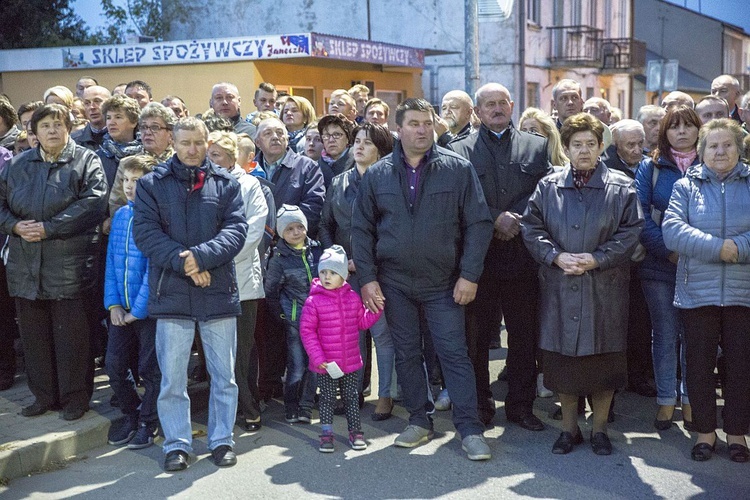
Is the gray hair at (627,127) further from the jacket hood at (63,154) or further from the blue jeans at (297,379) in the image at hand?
the jacket hood at (63,154)

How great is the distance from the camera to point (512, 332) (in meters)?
6.79

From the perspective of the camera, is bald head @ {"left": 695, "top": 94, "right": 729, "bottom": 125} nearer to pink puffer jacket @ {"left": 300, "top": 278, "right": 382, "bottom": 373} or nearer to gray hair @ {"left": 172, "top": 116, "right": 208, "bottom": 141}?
pink puffer jacket @ {"left": 300, "top": 278, "right": 382, "bottom": 373}

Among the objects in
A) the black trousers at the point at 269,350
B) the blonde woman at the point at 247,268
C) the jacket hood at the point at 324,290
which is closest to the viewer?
the jacket hood at the point at 324,290

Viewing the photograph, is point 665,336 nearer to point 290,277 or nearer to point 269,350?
point 290,277

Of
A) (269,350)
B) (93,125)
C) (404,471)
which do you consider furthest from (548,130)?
(93,125)

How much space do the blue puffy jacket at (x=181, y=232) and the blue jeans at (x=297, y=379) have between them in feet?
3.77

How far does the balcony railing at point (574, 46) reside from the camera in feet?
104

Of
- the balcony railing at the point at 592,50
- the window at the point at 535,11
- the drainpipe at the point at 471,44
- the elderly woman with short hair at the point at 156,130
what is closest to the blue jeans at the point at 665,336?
the elderly woman with short hair at the point at 156,130

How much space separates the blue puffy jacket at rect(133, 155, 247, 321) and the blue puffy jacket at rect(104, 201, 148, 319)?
31 cm

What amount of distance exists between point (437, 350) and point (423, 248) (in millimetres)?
701

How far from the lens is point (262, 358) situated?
7.40 meters

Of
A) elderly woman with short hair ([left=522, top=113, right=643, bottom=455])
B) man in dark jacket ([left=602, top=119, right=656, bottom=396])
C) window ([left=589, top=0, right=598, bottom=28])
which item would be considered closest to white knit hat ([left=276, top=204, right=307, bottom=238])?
elderly woman with short hair ([left=522, top=113, right=643, bottom=455])

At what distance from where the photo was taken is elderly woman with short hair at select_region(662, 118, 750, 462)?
592 centimetres

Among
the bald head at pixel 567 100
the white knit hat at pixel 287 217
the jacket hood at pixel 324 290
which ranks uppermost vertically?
the bald head at pixel 567 100
